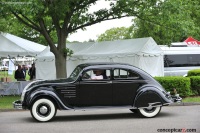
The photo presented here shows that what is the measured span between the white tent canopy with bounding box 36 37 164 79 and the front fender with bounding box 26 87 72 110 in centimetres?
1062

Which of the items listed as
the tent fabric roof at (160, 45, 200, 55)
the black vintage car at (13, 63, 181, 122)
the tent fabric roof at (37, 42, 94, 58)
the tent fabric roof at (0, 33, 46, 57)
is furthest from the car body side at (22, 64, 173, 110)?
the tent fabric roof at (160, 45, 200, 55)

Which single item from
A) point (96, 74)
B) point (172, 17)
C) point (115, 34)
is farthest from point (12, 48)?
point (115, 34)

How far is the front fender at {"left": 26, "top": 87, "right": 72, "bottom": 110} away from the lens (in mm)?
10484

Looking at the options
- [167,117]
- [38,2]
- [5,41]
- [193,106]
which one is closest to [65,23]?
[38,2]

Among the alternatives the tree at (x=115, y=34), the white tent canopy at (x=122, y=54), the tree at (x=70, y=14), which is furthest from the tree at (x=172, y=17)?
the tree at (x=115, y=34)

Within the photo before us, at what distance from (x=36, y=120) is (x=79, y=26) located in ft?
28.6

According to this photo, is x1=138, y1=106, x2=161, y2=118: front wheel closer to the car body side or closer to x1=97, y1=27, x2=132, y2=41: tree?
the car body side

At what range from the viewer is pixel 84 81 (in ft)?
35.2

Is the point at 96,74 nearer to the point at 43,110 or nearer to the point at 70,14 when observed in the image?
the point at 43,110

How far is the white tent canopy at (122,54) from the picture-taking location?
68.5ft

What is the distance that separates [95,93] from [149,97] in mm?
1551

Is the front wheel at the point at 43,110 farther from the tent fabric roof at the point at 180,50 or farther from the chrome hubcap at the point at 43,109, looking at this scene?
the tent fabric roof at the point at 180,50

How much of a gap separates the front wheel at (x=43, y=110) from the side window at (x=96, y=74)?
48.2 inches

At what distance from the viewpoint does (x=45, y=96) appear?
416 inches
